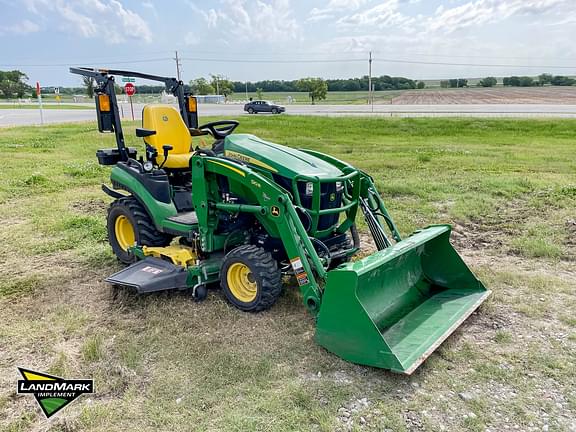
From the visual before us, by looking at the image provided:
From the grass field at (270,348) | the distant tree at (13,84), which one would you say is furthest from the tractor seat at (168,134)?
the distant tree at (13,84)

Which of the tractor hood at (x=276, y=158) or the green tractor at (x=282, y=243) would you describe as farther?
the tractor hood at (x=276, y=158)

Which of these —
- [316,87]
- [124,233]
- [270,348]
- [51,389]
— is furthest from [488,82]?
[51,389]

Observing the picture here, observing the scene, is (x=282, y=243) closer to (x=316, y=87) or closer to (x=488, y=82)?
(x=316, y=87)

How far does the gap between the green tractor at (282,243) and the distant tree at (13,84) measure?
80.0 m

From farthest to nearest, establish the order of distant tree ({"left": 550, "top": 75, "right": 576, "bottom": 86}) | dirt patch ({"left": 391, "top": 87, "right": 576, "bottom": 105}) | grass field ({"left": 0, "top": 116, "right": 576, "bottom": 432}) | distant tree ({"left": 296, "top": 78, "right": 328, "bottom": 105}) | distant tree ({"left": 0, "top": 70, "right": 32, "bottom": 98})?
distant tree ({"left": 550, "top": 75, "right": 576, "bottom": 86}) → distant tree ({"left": 0, "top": 70, "right": 32, "bottom": 98}) → distant tree ({"left": 296, "top": 78, "right": 328, "bottom": 105}) → dirt patch ({"left": 391, "top": 87, "right": 576, "bottom": 105}) → grass field ({"left": 0, "top": 116, "right": 576, "bottom": 432})

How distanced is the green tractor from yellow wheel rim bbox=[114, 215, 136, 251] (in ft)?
0.22

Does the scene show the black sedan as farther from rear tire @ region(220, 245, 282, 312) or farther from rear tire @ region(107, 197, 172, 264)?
rear tire @ region(220, 245, 282, 312)

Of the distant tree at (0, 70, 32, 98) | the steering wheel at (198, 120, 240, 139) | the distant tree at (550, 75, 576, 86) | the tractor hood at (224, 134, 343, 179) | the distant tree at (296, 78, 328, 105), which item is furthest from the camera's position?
the distant tree at (550, 75, 576, 86)

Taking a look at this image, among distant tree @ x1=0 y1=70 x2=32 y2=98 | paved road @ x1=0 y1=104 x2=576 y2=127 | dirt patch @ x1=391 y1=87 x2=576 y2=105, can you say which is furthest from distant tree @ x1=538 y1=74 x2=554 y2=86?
distant tree @ x1=0 y1=70 x2=32 y2=98

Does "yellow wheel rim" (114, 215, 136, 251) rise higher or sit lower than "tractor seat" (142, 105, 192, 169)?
lower

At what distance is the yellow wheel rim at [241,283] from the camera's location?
430 cm

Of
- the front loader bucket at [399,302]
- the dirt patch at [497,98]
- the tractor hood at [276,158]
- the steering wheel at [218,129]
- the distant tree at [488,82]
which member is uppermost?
the distant tree at [488,82]

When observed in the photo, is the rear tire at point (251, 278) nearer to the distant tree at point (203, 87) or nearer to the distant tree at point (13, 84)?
the distant tree at point (203, 87)

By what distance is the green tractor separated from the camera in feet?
11.7
